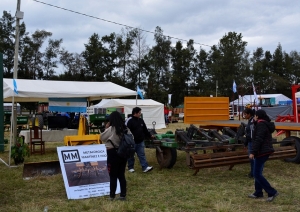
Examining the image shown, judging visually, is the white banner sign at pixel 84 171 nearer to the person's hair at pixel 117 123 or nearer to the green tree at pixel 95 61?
the person's hair at pixel 117 123

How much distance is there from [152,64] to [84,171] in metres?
49.6

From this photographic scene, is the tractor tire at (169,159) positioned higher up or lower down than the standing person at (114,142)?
lower down

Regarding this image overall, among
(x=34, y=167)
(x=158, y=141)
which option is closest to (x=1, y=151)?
(x=34, y=167)

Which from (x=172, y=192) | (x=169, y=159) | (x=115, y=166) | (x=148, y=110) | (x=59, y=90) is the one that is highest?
(x=59, y=90)

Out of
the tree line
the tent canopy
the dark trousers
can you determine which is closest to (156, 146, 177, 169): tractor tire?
the dark trousers

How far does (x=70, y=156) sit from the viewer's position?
6547 millimetres

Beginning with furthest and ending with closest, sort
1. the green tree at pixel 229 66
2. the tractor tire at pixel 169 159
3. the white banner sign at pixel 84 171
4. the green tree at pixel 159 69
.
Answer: the green tree at pixel 229 66, the green tree at pixel 159 69, the tractor tire at pixel 169 159, the white banner sign at pixel 84 171

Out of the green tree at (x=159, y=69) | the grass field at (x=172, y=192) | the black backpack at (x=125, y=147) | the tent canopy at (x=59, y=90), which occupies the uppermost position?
the green tree at (x=159, y=69)

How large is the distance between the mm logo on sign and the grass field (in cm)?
64

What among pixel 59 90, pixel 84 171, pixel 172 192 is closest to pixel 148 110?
pixel 59 90

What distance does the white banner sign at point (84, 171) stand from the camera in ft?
20.6

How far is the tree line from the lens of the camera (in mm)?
54478

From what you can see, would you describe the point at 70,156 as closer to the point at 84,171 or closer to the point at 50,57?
the point at 84,171

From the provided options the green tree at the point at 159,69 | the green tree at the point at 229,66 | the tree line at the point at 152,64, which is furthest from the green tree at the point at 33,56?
the green tree at the point at 229,66
